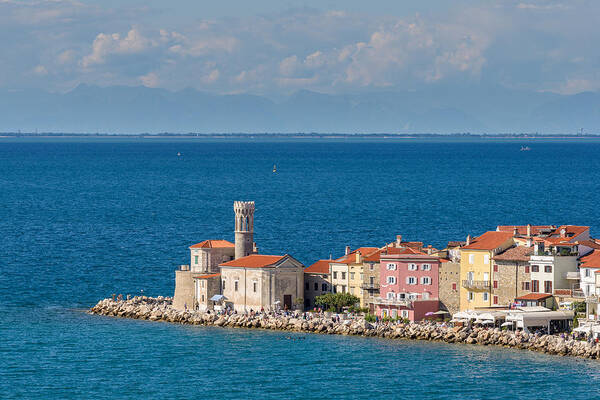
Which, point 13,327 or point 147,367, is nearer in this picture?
point 147,367

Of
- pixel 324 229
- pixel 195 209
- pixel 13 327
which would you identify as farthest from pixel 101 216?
pixel 13 327

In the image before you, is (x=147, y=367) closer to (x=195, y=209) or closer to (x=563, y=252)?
(x=563, y=252)

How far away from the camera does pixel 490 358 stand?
72625 millimetres

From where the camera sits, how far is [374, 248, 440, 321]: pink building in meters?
81.8

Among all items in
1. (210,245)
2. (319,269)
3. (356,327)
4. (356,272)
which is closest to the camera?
(356,327)

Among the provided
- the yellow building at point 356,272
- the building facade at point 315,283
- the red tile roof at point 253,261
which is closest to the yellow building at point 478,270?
the yellow building at point 356,272

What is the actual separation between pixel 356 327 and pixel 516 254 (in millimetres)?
10384

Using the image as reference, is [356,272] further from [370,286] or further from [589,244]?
[589,244]

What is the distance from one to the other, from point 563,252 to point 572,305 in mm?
3695

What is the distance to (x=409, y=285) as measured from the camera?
82.5 metres

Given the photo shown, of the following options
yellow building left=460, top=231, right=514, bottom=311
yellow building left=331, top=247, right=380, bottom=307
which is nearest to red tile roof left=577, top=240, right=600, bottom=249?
yellow building left=460, top=231, right=514, bottom=311

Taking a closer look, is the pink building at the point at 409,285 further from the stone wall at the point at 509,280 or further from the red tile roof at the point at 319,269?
the red tile roof at the point at 319,269

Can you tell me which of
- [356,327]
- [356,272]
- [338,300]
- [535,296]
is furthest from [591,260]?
[338,300]

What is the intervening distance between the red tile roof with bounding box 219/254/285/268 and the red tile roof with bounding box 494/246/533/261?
46.1ft
